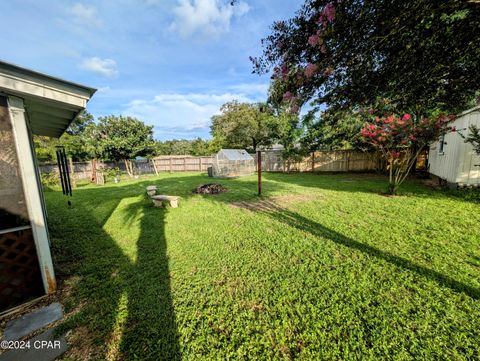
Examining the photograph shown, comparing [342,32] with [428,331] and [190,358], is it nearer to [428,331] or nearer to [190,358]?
[428,331]

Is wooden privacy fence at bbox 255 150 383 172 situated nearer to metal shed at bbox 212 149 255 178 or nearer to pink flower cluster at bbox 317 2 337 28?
Answer: metal shed at bbox 212 149 255 178

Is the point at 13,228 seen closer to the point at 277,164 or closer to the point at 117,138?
the point at 117,138

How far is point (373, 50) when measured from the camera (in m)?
2.91

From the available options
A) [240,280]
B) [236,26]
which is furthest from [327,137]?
[240,280]

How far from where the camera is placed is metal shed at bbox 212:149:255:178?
13289 mm

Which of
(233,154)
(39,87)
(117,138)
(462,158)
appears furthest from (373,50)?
(117,138)

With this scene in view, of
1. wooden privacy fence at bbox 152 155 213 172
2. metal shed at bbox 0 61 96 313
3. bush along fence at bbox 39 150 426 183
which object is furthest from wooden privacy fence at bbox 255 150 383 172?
metal shed at bbox 0 61 96 313

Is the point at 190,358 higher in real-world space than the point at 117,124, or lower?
lower

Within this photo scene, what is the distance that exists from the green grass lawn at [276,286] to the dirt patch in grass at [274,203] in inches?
Answer: 40.8

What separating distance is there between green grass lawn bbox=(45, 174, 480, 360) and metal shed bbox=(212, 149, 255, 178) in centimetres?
859

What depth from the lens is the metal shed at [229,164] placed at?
13.3 m

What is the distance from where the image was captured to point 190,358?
165 centimetres

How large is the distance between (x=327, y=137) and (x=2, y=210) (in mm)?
17259

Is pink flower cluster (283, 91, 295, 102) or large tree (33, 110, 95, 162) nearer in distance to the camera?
pink flower cluster (283, 91, 295, 102)
